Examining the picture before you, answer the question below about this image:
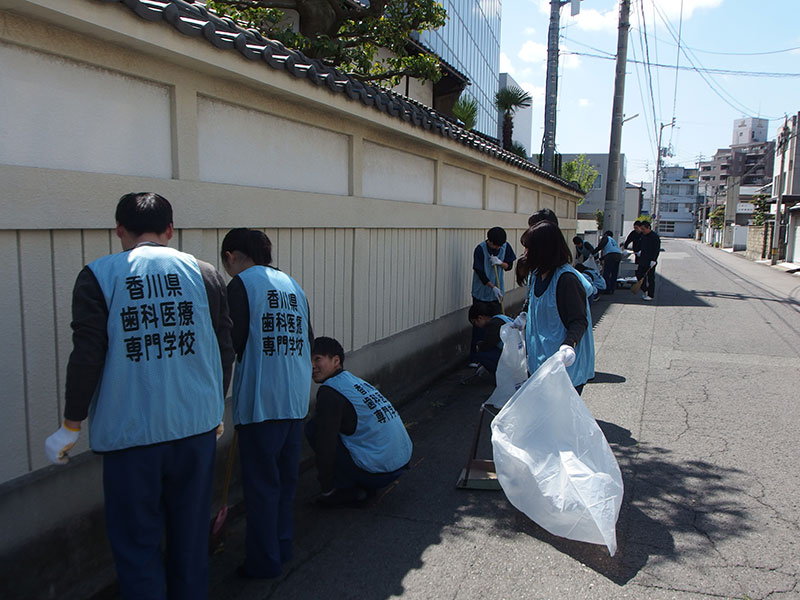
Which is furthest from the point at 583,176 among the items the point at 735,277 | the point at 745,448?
the point at 745,448

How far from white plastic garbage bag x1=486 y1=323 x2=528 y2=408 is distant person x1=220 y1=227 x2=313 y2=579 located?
1.95 m

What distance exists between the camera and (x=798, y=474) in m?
4.55

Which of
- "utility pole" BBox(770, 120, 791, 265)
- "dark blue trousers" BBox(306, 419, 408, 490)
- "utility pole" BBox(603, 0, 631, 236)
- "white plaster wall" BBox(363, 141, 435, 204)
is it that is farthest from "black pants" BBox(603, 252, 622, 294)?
"utility pole" BBox(770, 120, 791, 265)

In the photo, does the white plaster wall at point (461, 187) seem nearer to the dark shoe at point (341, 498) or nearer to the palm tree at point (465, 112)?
the dark shoe at point (341, 498)

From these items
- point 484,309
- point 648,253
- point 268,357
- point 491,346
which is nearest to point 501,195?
point 484,309

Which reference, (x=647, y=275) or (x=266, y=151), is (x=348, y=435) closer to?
(x=266, y=151)

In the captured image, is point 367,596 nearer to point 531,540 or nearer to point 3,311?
point 531,540

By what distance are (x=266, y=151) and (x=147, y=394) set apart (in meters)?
2.53

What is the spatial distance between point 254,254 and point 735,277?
76.0 feet

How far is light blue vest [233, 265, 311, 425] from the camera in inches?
120

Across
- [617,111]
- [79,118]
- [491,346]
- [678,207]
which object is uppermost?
[678,207]

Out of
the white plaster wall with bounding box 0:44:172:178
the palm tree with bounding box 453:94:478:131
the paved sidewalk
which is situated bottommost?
the paved sidewalk

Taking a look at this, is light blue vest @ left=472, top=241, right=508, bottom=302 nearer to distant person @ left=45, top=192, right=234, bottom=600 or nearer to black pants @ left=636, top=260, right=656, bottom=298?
distant person @ left=45, top=192, right=234, bottom=600

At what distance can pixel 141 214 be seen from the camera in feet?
8.09
